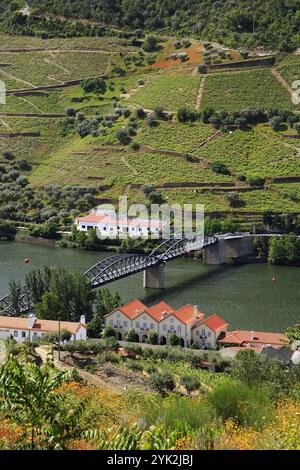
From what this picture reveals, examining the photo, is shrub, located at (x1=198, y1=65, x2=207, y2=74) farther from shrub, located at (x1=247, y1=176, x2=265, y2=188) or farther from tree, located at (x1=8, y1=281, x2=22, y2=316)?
tree, located at (x1=8, y1=281, x2=22, y2=316)

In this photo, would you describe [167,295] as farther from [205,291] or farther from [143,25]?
[143,25]

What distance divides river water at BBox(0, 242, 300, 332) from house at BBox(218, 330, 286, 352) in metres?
3.34

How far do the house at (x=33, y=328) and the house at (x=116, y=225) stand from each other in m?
25.1

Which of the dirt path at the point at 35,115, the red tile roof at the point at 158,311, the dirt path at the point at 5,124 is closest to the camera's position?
the red tile roof at the point at 158,311

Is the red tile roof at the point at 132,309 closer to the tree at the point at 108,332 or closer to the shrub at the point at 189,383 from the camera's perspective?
the tree at the point at 108,332

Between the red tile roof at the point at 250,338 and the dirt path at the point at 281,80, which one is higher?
the dirt path at the point at 281,80

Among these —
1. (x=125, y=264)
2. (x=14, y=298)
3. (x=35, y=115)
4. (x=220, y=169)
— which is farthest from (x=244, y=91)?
(x=14, y=298)

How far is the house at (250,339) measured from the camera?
3556 cm

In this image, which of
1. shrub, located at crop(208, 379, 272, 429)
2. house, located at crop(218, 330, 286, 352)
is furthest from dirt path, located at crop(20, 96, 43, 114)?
shrub, located at crop(208, 379, 272, 429)

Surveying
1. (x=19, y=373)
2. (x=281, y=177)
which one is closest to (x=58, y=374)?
(x=19, y=373)

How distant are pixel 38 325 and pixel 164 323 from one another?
18.4ft

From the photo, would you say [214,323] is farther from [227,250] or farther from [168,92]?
[168,92]

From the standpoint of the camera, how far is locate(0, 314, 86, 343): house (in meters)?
35.8

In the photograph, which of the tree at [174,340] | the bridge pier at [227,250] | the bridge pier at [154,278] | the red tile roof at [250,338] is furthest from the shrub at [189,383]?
the bridge pier at [227,250]
